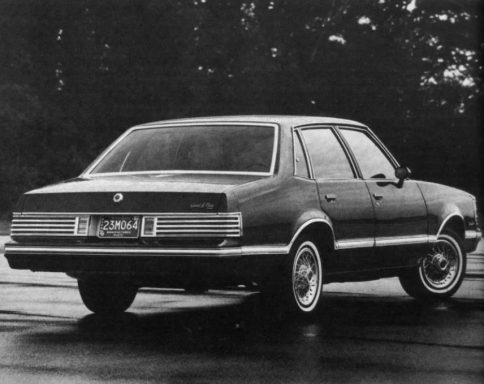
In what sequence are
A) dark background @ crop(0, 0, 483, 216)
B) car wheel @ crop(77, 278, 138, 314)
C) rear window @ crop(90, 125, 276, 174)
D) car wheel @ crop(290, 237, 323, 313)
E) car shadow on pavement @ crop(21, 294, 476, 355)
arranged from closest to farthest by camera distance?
car shadow on pavement @ crop(21, 294, 476, 355) → car wheel @ crop(290, 237, 323, 313) → rear window @ crop(90, 125, 276, 174) → car wheel @ crop(77, 278, 138, 314) → dark background @ crop(0, 0, 483, 216)

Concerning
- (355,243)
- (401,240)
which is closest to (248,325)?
(355,243)

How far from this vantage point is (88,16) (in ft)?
168

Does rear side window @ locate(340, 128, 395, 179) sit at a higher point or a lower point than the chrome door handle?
higher

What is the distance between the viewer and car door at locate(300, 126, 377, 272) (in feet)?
32.1

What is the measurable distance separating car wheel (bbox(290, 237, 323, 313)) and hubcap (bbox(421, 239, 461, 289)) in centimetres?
212

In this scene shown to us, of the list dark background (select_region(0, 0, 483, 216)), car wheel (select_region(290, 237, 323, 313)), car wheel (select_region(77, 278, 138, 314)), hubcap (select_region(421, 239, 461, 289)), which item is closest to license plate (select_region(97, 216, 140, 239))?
car wheel (select_region(77, 278, 138, 314))

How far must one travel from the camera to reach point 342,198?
32.6 feet

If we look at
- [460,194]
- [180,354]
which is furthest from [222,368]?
[460,194]

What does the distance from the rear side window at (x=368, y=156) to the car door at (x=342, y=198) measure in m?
0.19

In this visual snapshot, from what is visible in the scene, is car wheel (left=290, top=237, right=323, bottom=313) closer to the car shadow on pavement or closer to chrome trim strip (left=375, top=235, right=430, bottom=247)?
A: the car shadow on pavement

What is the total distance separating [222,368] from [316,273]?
2.89 metres

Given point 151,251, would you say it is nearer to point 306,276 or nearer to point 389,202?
point 306,276

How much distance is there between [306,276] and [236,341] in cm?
151

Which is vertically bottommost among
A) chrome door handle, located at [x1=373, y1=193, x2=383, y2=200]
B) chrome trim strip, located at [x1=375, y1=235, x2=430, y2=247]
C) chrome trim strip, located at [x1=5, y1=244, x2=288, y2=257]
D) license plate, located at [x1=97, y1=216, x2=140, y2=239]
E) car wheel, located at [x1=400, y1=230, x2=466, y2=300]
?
car wheel, located at [x1=400, y1=230, x2=466, y2=300]
